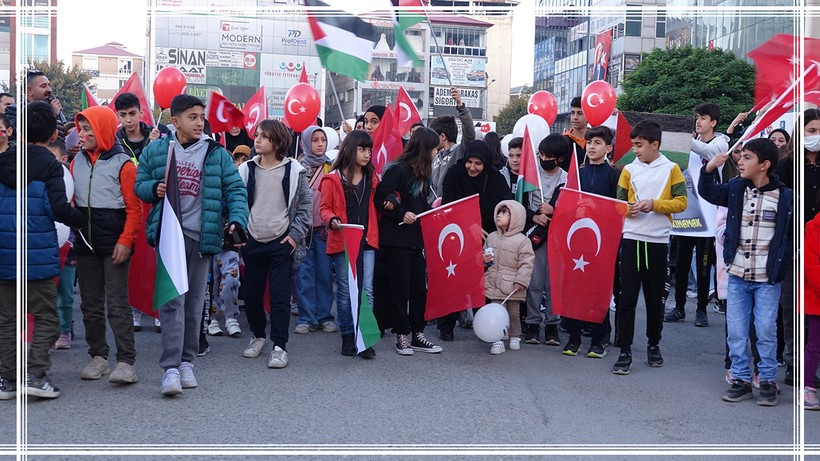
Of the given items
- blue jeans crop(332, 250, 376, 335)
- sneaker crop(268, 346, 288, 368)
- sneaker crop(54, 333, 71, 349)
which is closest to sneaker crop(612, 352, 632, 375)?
blue jeans crop(332, 250, 376, 335)

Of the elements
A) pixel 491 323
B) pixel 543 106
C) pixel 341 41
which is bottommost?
pixel 491 323

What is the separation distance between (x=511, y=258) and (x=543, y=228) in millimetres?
422

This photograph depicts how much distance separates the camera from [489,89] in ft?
451

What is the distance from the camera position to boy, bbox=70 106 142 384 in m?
6.05

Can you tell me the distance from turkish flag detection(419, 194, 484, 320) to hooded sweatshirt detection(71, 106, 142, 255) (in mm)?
2546

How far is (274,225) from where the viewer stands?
6.89 meters

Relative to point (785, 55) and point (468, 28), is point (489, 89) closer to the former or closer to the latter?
point (468, 28)

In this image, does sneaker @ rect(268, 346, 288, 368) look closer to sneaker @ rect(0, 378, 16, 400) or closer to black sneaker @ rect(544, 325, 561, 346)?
sneaker @ rect(0, 378, 16, 400)

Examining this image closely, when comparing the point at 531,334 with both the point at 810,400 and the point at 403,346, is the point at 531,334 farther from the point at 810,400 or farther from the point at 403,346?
the point at 810,400

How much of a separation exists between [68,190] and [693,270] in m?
8.84

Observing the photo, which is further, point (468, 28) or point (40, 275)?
point (468, 28)

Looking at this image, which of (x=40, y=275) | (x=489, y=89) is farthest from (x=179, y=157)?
(x=489, y=89)

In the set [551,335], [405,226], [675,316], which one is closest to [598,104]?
[675,316]

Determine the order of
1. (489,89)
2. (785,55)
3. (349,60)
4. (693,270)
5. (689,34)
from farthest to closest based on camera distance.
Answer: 1. (489,89)
2. (689,34)
3. (693,270)
4. (349,60)
5. (785,55)
